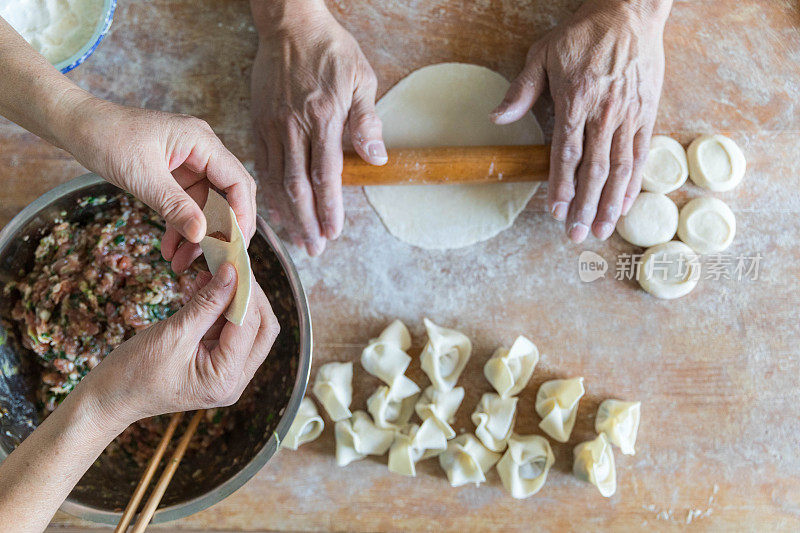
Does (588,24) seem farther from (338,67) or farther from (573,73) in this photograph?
(338,67)

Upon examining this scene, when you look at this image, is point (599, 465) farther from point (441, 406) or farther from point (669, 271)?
point (669, 271)

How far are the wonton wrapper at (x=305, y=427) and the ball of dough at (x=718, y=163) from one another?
3.71ft

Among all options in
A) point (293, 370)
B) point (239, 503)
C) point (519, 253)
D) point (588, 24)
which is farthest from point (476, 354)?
point (588, 24)

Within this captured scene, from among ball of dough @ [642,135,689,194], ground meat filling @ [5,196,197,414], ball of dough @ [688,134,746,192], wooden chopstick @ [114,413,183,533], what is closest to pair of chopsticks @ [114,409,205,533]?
wooden chopstick @ [114,413,183,533]

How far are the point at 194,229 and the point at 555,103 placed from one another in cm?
92

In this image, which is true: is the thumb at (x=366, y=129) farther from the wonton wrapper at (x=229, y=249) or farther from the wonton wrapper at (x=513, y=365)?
the wonton wrapper at (x=513, y=365)

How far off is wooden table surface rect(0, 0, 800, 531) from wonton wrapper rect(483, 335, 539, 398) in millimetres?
49

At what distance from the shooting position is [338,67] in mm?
1414

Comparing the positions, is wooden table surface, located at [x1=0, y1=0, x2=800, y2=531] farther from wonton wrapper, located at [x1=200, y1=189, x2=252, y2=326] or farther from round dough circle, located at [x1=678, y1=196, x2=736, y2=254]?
wonton wrapper, located at [x1=200, y1=189, x2=252, y2=326]

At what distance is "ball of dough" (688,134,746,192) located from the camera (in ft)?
4.88

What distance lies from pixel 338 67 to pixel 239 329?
0.72 meters

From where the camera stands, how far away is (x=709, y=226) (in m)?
1.50

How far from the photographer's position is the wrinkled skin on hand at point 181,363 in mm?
935

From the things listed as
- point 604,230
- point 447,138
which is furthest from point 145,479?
point 604,230
